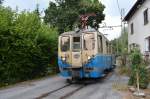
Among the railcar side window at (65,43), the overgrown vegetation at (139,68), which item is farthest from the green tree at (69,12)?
the overgrown vegetation at (139,68)

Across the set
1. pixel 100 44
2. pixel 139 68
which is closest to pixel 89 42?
pixel 100 44

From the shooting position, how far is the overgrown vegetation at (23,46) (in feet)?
75.7

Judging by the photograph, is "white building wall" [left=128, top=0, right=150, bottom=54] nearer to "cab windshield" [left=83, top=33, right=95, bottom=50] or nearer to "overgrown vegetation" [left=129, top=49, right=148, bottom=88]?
"cab windshield" [left=83, top=33, right=95, bottom=50]

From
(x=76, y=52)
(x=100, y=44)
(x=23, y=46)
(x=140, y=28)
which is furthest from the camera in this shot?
(x=140, y=28)

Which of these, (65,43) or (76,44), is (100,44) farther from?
(65,43)

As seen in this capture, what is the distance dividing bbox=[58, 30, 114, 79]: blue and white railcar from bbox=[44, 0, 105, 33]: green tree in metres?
24.6

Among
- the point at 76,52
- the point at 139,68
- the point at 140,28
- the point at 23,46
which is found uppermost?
the point at 140,28

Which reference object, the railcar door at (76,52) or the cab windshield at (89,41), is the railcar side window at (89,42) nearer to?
the cab windshield at (89,41)

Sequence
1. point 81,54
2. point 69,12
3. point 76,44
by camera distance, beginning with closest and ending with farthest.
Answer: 1. point 81,54
2. point 76,44
3. point 69,12

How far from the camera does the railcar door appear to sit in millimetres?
22922

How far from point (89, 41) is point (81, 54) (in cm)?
93

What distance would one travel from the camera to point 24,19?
2672cm

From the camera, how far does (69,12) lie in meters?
50.1

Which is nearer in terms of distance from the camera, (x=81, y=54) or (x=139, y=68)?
(x=139, y=68)
